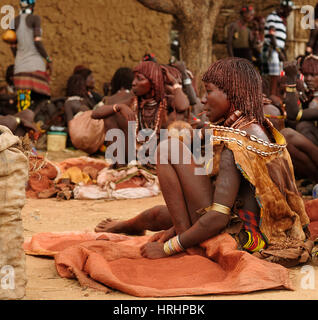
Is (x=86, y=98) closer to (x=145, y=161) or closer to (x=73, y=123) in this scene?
(x=73, y=123)

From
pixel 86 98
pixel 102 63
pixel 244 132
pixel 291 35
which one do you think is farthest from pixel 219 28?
pixel 244 132

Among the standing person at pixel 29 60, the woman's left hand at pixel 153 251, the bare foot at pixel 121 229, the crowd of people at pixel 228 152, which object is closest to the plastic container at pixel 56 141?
the standing person at pixel 29 60

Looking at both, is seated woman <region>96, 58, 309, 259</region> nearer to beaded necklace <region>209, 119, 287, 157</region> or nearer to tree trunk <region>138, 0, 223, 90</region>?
beaded necklace <region>209, 119, 287, 157</region>

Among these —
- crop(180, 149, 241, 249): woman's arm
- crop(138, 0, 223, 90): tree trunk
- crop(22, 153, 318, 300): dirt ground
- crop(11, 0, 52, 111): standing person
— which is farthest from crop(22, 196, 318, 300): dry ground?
crop(138, 0, 223, 90): tree trunk

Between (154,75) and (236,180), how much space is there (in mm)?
3431

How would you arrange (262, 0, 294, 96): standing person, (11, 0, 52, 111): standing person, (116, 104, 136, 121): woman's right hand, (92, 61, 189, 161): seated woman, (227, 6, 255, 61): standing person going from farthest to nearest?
(262, 0, 294, 96): standing person → (227, 6, 255, 61): standing person → (11, 0, 52, 111): standing person → (92, 61, 189, 161): seated woman → (116, 104, 136, 121): woman's right hand

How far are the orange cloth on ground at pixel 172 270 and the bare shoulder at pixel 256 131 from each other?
1.99ft

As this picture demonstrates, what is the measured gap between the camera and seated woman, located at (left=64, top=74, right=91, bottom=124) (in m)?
9.39

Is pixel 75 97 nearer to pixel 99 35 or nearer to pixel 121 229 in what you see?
pixel 99 35

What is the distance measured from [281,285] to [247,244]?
46 cm

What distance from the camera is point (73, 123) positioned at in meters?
8.69

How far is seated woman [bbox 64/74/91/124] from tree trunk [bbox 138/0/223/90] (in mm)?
1791

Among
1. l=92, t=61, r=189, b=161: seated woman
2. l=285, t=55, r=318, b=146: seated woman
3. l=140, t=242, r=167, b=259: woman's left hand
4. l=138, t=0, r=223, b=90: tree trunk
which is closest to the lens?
l=140, t=242, r=167, b=259: woman's left hand

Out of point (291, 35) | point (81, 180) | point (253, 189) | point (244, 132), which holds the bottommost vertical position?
point (81, 180)
